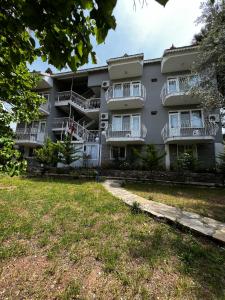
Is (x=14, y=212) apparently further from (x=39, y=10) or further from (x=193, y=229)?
(x=39, y=10)

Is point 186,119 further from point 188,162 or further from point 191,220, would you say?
point 191,220

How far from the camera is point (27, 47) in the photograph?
2734 millimetres

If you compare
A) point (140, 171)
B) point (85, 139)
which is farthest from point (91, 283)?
point (85, 139)

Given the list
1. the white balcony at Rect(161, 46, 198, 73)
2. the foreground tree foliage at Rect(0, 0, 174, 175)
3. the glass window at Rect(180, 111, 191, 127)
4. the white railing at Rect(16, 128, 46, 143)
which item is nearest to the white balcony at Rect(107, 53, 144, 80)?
the white balcony at Rect(161, 46, 198, 73)

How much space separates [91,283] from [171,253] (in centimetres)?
162

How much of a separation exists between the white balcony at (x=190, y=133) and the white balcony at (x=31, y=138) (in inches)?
470

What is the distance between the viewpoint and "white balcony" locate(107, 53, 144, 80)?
17.7 m

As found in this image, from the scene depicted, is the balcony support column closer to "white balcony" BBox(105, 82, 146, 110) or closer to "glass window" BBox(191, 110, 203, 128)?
"glass window" BBox(191, 110, 203, 128)

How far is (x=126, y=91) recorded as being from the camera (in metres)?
18.6

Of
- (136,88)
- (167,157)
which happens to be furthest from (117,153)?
(136,88)

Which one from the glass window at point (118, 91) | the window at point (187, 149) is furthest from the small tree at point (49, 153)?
the window at point (187, 149)

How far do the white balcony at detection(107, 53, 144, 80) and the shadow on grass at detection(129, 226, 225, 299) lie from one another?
1603 centimetres

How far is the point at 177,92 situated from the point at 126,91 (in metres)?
4.59

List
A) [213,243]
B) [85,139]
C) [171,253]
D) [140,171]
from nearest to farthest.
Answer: [171,253] < [213,243] < [140,171] < [85,139]
